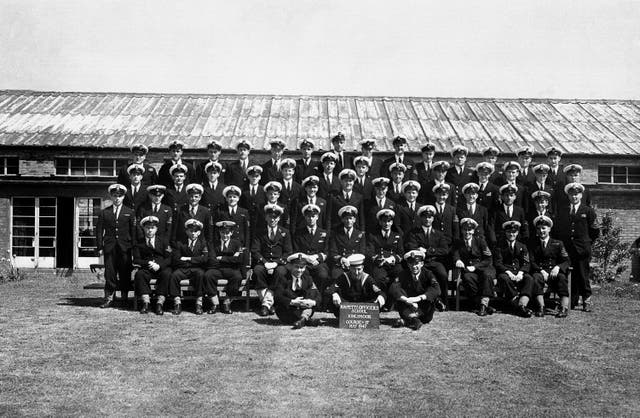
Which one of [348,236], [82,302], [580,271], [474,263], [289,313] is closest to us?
[289,313]

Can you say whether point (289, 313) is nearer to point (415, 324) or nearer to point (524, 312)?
point (415, 324)

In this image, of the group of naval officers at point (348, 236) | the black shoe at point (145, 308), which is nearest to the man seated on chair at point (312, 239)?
the group of naval officers at point (348, 236)

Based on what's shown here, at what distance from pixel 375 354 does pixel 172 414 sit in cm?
264

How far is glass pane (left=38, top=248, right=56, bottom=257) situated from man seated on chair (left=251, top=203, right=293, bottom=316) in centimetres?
936

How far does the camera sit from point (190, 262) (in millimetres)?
9852

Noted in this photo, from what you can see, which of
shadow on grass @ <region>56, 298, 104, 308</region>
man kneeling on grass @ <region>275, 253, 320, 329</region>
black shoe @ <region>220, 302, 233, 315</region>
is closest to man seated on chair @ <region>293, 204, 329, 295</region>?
man kneeling on grass @ <region>275, 253, 320, 329</region>

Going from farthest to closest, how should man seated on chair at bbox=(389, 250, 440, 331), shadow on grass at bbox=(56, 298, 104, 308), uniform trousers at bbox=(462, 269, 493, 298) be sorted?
shadow on grass at bbox=(56, 298, 104, 308)
uniform trousers at bbox=(462, 269, 493, 298)
man seated on chair at bbox=(389, 250, 440, 331)

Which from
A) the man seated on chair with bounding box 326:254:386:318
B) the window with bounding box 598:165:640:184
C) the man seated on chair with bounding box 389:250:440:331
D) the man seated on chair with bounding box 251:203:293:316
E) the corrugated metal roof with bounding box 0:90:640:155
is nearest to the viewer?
the man seated on chair with bounding box 389:250:440:331

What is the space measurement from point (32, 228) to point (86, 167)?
81.3 inches

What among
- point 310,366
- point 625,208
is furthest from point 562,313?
point 625,208

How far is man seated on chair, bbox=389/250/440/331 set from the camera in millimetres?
8766

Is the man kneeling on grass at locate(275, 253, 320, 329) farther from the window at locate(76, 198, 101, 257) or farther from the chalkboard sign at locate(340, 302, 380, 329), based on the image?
the window at locate(76, 198, 101, 257)

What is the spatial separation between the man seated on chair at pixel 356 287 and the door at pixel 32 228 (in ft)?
35.2

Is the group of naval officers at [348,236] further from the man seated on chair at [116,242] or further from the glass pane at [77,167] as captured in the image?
the glass pane at [77,167]
